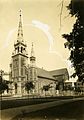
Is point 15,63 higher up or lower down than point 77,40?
higher up

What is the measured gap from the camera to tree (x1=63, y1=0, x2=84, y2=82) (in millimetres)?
10348

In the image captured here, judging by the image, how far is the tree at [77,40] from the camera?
34.0ft

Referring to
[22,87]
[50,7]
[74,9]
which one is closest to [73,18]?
[74,9]

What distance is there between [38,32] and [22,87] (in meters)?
44.1

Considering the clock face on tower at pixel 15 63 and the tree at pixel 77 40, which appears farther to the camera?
the clock face on tower at pixel 15 63

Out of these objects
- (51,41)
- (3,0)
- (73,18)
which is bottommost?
(51,41)

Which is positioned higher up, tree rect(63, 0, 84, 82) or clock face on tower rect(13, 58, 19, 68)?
clock face on tower rect(13, 58, 19, 68)

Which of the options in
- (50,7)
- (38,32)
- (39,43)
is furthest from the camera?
(39,43)

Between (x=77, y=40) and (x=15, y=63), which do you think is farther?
(x=15, y=63)

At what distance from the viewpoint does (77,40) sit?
38.2 ft

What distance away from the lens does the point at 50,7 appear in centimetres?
1025

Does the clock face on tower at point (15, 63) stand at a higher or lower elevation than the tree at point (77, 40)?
higher

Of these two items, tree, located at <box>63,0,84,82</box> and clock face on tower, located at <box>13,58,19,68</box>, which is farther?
clock face on tower, located at <box>13,58,19,68</box>

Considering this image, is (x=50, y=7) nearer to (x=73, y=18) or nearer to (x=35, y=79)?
(x=73, y=18)
